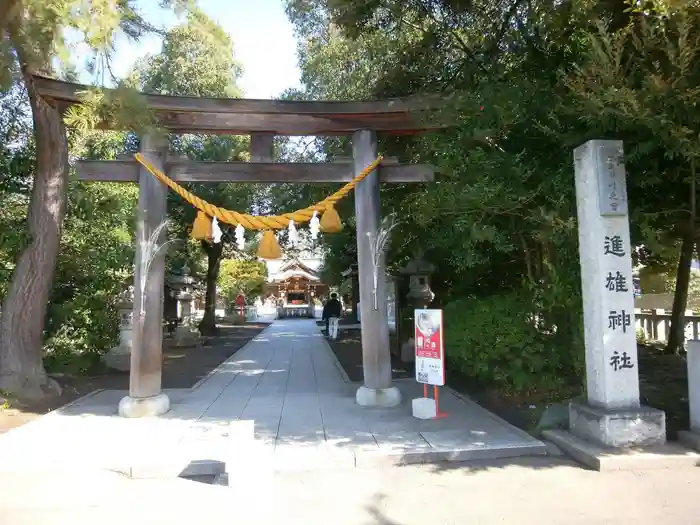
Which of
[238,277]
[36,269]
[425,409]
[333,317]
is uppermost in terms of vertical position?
[238,277]

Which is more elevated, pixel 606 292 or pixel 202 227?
pixel 202 227

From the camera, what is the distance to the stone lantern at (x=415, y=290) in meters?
12.3

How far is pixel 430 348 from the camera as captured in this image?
695 centimetres

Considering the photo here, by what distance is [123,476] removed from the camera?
16.7ft

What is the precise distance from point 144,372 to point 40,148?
4367mm

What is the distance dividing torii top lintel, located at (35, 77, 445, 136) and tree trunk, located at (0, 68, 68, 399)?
834 mm

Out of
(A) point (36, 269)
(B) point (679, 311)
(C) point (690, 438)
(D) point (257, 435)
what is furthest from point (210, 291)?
(C) point (690, 438)

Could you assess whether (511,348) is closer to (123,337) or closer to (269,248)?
(269,248)

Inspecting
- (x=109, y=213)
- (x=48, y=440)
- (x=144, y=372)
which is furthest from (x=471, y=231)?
(x=109, y=213)

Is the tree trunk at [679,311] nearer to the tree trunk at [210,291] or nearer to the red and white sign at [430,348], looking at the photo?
the red and white sign at [430,348]

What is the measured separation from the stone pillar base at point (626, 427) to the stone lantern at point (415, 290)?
6579 mm

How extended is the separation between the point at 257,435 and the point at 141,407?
2.10 meters

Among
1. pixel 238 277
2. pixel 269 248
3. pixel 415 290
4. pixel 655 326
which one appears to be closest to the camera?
pixel 269 248

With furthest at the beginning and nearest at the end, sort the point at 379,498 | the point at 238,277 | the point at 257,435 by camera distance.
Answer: the point at 238,277
the point at 257,435
the point at 379,498
